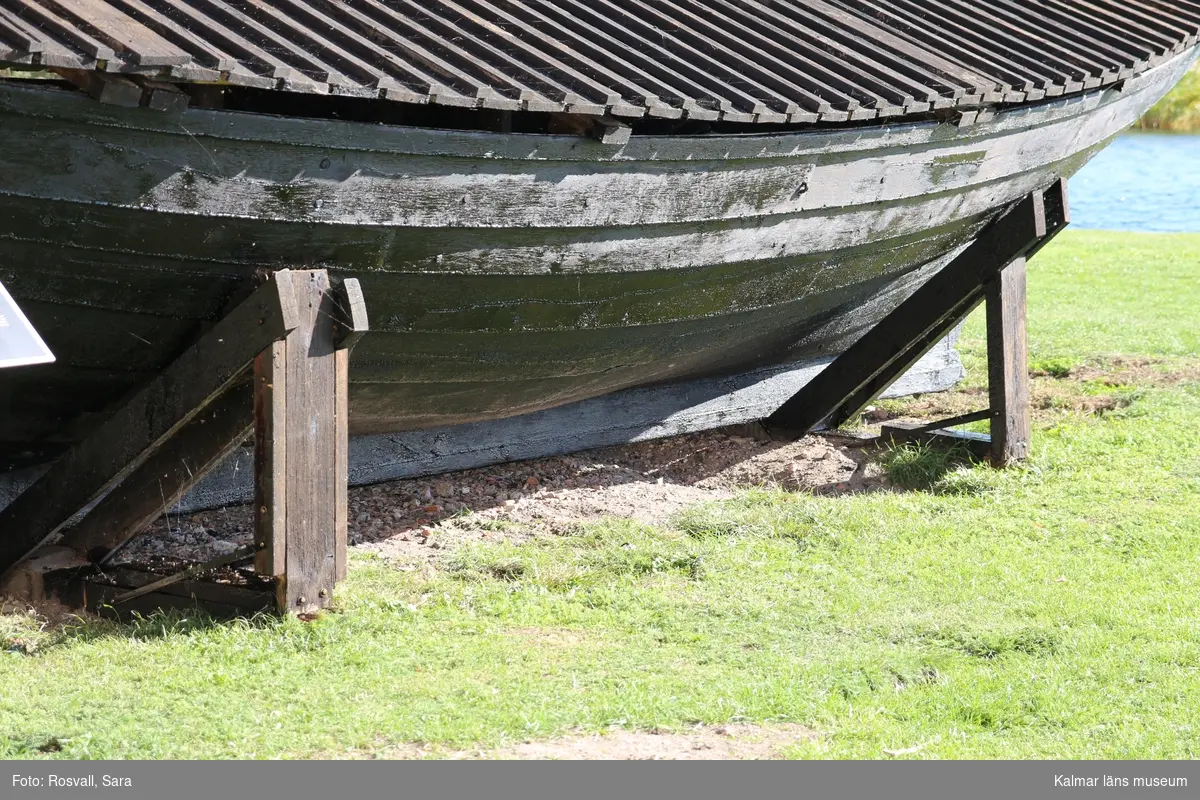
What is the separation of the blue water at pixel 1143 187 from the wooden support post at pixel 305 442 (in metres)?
17.1

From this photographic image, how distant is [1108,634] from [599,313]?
7.94 ft

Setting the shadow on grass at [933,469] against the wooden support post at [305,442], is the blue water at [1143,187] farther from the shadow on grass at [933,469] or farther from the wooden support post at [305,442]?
the wooden support post at [305,442]

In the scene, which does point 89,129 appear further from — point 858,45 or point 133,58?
point 858,45

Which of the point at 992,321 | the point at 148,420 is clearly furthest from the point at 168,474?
the point at 992,321

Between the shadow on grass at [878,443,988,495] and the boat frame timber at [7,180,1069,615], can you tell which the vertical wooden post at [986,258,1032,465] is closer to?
the shadow on grass at [878,443,988,495]

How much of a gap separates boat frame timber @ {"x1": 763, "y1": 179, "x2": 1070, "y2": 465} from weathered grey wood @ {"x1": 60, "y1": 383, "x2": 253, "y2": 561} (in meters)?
3.91

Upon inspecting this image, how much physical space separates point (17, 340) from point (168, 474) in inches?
55.3

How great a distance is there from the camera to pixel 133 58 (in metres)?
4.05

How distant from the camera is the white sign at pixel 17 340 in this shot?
3.94 metres

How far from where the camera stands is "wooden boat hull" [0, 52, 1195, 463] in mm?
4621

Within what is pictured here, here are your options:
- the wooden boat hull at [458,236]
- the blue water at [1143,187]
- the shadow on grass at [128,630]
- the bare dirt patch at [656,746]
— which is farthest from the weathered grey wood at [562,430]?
the blue water at [1143,187]

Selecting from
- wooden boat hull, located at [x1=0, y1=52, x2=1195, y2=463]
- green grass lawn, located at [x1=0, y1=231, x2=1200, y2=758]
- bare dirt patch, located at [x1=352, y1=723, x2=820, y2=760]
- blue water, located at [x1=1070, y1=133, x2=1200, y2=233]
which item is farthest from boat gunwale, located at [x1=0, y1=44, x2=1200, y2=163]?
blue water, located at [x1=1070, y1=133, x2=1200, y2=233]

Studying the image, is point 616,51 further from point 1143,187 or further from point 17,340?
point 1143,187

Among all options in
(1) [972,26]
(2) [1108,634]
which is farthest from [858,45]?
(2) [1108,634]
